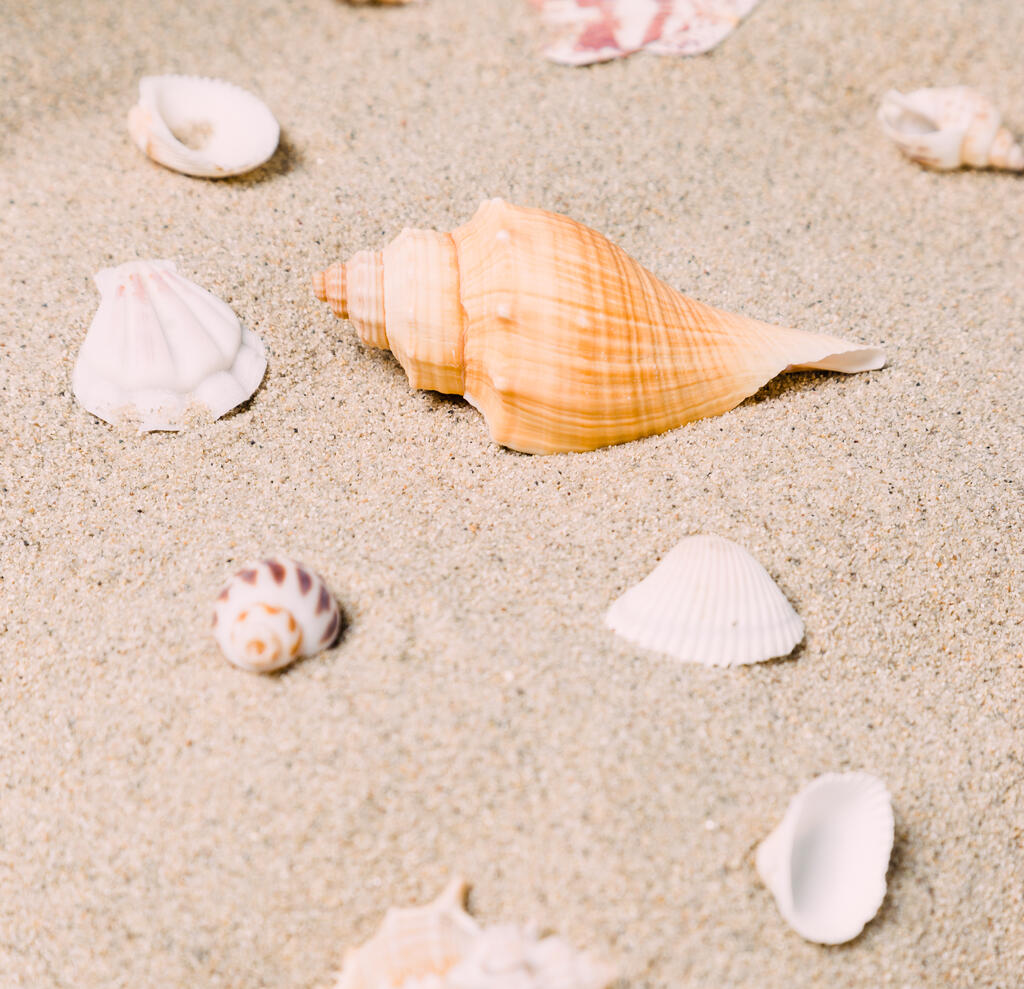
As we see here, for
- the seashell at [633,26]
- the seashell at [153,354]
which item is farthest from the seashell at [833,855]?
the seashell at [633,26]

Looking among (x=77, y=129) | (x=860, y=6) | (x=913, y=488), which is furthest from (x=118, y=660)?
(x=860, y=6)

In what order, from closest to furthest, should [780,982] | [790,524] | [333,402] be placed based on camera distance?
[780,982] → [790,524] → [333,402]

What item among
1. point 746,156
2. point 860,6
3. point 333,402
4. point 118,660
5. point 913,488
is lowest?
point 118,660

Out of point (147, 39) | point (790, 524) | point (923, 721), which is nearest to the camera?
point (923, 721)

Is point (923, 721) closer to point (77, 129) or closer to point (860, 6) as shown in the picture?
point (860, 6)

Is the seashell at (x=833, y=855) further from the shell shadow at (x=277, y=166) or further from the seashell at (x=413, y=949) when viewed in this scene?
the shell shadow at (x=277, y=166)

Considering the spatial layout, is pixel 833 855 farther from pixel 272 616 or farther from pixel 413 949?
pixel 272 616

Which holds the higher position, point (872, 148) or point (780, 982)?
point (872, 148)
